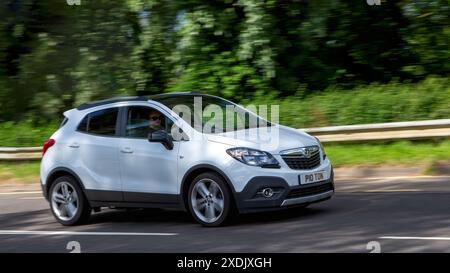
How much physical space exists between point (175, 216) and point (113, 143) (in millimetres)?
1412

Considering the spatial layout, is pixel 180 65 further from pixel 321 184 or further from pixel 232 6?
pixel 321 184

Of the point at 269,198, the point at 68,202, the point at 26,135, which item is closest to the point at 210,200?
the point at 269,198

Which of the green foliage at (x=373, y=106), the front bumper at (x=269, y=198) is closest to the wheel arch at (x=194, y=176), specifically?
the front bumper at (x=269, y=198)

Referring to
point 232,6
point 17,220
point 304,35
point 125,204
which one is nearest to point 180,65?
point 232,6

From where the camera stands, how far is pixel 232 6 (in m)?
18.6

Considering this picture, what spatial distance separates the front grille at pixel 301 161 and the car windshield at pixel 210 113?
2.75 ft

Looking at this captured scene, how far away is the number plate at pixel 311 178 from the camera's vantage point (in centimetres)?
927

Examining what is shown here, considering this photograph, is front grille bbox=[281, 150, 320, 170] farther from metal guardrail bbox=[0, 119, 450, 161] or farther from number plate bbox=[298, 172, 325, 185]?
metal guardrail bbox=[0, 119, 450, 161]

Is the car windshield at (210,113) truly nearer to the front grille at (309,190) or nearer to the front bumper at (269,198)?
A: the front bumper at (269,198)

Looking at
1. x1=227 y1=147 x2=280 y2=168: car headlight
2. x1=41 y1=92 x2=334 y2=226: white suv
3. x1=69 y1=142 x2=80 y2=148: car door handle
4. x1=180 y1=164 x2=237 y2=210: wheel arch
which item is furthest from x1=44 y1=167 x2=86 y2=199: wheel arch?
x1=227 y1=147 x2=280 y2=168: car headlight

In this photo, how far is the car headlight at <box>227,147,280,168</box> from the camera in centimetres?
911

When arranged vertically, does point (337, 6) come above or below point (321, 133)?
above

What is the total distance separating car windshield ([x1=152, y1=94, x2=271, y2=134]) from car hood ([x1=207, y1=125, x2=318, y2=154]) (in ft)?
0.64

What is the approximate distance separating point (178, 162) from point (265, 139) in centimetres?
112
